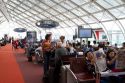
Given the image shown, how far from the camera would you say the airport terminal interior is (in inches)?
227

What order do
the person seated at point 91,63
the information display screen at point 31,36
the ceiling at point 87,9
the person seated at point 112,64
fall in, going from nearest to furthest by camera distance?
the person seated at point 112,64
the person seated at point 91,63
the information display screen at point 31,36
the ceiling at point 87,9

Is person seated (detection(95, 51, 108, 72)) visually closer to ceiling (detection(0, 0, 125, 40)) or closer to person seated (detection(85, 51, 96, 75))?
person seated (detection(85, 51, 96, 75))

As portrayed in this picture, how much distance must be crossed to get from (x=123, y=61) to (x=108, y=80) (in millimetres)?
726

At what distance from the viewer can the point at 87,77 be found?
5.63 meters

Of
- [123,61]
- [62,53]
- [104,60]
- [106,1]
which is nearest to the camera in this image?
[123,61]

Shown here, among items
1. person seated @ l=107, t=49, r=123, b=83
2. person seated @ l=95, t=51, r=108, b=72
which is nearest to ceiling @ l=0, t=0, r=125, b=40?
person seated @ l=107, t=49, r=123, b=83

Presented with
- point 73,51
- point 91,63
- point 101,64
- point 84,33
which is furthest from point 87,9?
point 101,64

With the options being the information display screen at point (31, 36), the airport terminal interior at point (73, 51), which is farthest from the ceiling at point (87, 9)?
the information display screen at point (31, 36)

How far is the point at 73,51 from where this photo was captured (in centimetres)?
1022

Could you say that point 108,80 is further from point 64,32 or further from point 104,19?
point 64,32

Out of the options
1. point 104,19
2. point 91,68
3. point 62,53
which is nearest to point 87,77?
point 91,68

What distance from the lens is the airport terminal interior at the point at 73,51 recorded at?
578cm

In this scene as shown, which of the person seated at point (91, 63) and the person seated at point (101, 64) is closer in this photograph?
the person seated at point (101, 64)

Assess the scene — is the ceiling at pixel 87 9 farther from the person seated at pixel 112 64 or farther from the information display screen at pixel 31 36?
the person seated at pixel 112 64
